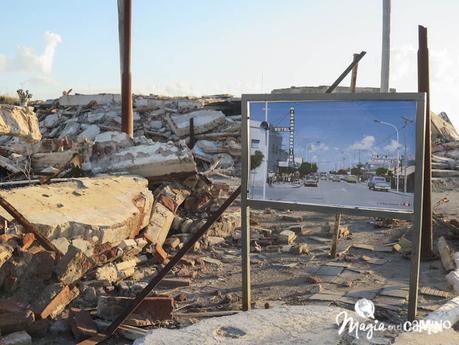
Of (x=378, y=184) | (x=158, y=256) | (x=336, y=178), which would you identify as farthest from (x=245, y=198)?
(x=158, y=256)

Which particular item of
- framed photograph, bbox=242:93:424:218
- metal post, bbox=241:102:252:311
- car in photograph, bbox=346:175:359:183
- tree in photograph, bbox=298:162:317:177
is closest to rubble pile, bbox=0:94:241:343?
metal post, bbox=241:102:252:311

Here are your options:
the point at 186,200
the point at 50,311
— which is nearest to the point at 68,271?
the point at 50,311

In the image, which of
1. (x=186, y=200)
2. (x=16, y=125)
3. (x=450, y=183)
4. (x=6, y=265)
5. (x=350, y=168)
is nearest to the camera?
(x=350, y=168)

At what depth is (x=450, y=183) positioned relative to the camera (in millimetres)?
15789

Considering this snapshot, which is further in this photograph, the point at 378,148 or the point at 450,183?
the point at 450,183

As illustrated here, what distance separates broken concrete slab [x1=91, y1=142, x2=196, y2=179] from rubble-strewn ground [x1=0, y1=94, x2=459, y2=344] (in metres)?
0.02

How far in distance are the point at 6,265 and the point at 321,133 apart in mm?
3145

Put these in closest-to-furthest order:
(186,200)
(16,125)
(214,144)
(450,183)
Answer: (16,125), (186,200), (450,183), (214,144)

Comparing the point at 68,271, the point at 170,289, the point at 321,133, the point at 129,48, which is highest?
the point at 129,48

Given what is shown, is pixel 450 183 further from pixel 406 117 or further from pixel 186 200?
pixel 406 117

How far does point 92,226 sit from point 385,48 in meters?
9.77

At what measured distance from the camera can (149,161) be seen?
28.7ft

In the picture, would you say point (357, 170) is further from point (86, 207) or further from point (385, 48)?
point (385, 48)

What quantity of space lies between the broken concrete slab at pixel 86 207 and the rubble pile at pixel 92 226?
1cm
